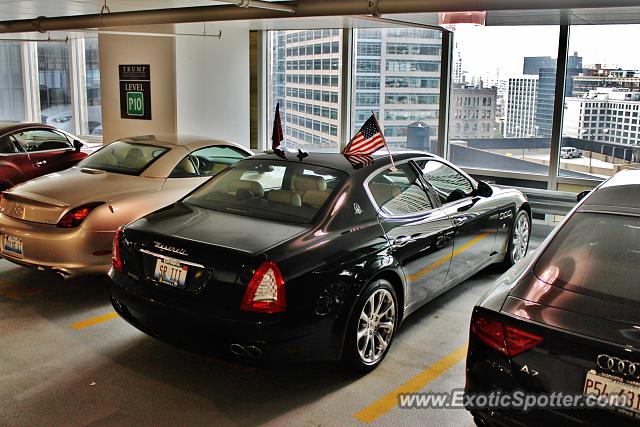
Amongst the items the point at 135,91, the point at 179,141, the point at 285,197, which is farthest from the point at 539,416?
the point at 135,91

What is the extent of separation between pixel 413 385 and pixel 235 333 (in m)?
1.25

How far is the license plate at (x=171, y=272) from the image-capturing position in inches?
145

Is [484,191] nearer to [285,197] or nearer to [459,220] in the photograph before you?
[459,220]

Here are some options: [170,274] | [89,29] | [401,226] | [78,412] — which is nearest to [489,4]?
[401,226]

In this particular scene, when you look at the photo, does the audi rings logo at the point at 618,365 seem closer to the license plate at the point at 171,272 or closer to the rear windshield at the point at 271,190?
the rear windshield at the point at 271,190

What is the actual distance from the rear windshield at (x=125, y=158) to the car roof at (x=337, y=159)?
1714 mm

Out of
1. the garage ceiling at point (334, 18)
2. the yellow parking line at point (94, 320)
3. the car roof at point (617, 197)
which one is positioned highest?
the garage ceiling at point (334, 18)

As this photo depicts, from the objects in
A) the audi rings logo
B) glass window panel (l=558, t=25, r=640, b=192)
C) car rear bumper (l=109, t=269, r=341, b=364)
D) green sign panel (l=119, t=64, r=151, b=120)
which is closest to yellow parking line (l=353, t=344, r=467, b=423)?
car rear bumper (l=109, t=269, r=341, b=364)

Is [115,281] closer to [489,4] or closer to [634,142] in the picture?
[489,4]

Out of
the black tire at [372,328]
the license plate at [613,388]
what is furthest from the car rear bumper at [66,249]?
the license plate at [613,388]

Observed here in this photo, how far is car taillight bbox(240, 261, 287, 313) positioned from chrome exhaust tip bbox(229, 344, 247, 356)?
0.21m

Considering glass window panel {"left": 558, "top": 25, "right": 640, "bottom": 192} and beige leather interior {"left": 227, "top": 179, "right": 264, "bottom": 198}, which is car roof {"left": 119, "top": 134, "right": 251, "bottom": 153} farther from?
glass window panel {"left": 558, "top": 25, "right": 640, "bottom": 192}

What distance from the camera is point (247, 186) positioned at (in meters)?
4.57

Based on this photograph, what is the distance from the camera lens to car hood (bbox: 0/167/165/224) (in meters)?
5.20
